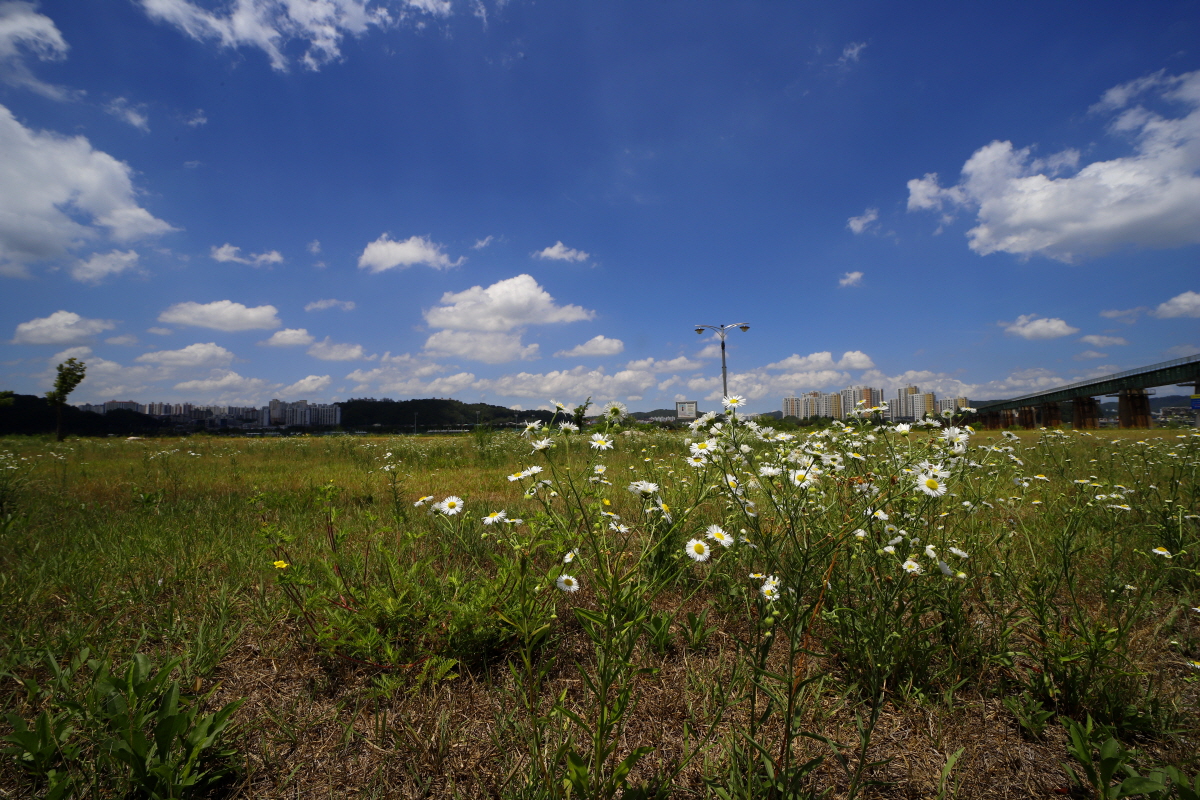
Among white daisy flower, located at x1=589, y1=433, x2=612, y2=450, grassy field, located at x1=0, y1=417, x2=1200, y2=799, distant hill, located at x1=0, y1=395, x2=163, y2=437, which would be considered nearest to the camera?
grassy field, located at x1=0, y1=417, x2=1200, y2=799

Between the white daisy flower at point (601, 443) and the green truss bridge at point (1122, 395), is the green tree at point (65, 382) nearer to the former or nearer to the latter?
the white daisy flower at point (601, 443)

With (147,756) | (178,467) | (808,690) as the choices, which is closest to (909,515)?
(808,690)

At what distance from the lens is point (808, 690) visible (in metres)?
1.77

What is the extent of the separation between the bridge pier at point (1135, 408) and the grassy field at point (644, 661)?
30.2 meters

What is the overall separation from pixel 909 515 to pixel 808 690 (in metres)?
0.87

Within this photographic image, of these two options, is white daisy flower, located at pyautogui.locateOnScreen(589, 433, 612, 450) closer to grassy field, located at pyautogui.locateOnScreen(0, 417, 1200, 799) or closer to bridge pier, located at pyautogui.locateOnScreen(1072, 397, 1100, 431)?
grassy field, located at pyautogui.locateOnScreen(0, 417, 1200, 799)

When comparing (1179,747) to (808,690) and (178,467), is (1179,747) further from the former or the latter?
(178,467)

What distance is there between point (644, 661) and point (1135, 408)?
3417cm

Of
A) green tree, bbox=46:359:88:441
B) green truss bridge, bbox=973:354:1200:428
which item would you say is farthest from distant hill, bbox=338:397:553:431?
green truss bridge, bbox=973:354:1200:428

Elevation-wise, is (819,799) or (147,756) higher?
(147,756)

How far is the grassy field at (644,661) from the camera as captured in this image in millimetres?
1337

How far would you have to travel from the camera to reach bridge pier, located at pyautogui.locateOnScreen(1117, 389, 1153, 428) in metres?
22.4

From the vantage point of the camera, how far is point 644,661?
2.01m

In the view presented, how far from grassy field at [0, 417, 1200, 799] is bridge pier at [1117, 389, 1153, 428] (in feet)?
99.1
